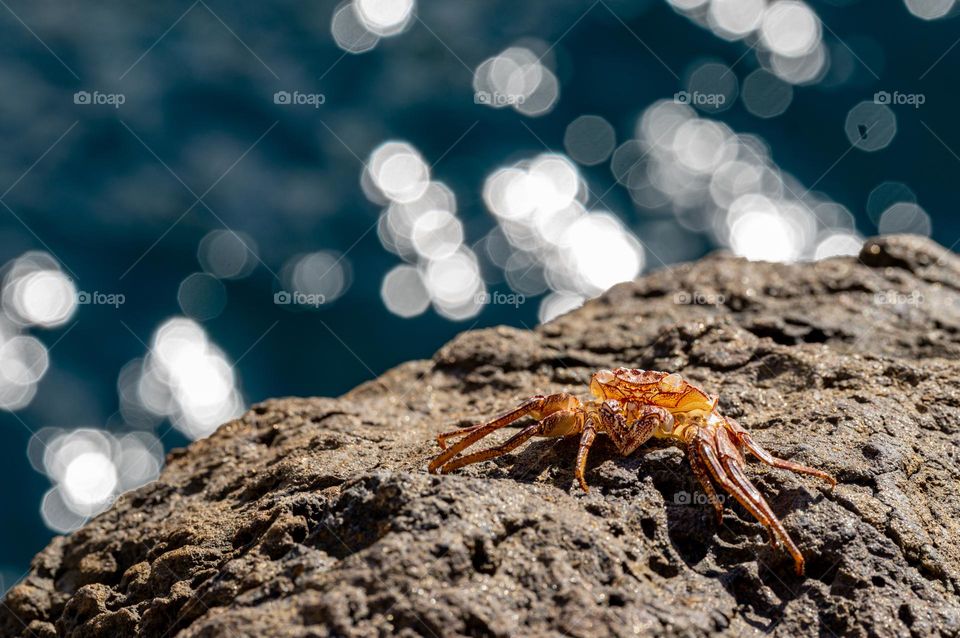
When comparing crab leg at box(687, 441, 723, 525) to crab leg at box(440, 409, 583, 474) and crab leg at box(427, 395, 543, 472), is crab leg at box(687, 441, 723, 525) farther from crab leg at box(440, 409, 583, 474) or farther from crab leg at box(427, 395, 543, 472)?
crab leg at box(427, 395, 543, 472)

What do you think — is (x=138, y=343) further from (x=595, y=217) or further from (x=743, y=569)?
(x=743, y=569)

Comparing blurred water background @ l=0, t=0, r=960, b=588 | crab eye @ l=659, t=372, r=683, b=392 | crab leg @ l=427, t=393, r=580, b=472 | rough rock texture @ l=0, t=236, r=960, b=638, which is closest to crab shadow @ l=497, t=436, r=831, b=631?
rough rock texture @ l=0, t=236, r=960, b=638

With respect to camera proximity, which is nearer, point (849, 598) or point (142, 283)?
point (849, 598)

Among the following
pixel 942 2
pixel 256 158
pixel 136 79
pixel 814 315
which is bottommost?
pixel 814 315

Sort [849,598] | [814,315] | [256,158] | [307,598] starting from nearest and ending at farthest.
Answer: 1. [307,598]
2. [849,598]
3. [814,315]
4. [256,158]

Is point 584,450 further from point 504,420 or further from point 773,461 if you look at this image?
point 773,461

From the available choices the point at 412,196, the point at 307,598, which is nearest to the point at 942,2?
the point at 412,196

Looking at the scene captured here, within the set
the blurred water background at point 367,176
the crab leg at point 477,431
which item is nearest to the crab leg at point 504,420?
the crab leg at point 477,431
